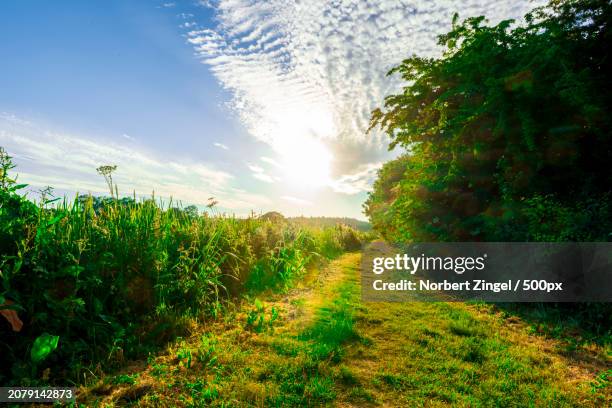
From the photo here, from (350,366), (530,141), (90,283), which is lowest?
(350,366)

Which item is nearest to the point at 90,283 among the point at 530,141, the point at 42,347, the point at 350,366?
the point at 42,347

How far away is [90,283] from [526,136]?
23.8ft

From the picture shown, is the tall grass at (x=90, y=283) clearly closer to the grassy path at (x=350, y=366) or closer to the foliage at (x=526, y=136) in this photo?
the grassy path at (x=350, y=366)

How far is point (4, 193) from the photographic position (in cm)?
342

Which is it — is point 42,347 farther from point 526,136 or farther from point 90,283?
point 526,136

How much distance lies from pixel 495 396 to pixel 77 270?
4410mm

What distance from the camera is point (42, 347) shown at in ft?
9.60

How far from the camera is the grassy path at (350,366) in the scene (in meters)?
3.07

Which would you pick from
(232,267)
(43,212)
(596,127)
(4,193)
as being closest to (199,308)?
(232,267)

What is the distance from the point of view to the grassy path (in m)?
3.07

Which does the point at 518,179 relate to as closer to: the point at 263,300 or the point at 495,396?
the point at 495,396

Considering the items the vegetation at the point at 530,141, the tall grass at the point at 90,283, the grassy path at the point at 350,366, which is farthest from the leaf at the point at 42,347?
the vegetation at the point at 530,141

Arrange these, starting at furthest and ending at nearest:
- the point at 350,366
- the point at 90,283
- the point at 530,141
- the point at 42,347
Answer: the point at 530,141
the point at 350,366
the point at 90,283
the point at 42,347

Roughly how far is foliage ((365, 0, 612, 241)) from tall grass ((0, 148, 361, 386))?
5793 millimetres
